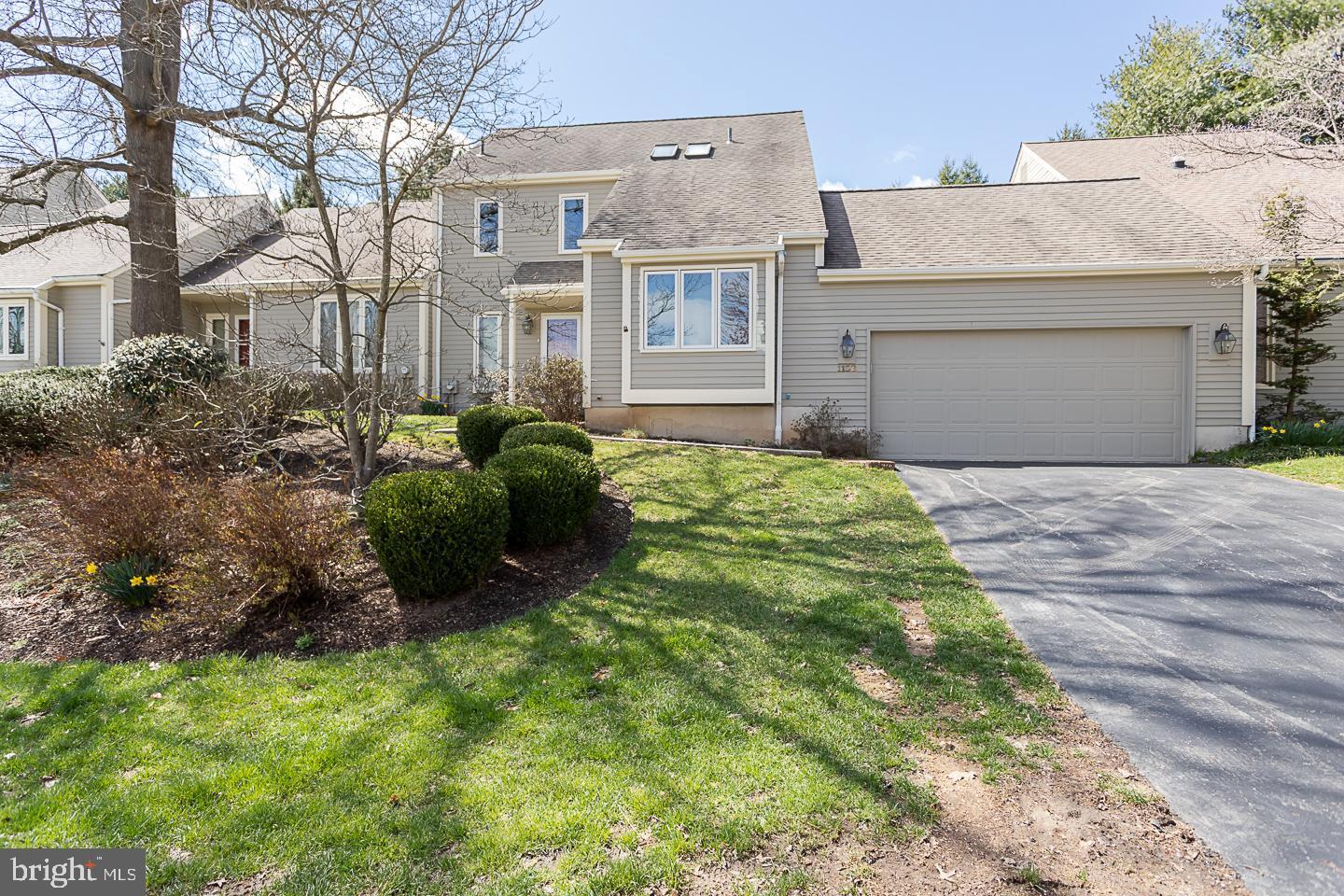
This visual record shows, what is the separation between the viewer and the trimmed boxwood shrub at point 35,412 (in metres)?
7.23

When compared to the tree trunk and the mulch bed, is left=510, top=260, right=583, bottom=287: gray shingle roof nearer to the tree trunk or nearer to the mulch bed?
the tree trunk

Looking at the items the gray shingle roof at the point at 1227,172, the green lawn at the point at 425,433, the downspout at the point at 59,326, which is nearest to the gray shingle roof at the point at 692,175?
the green lawn at the point at 425,433

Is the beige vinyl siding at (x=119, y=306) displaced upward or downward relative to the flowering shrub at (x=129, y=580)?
upward

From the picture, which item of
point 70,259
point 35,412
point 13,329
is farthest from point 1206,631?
Answer: point 13,329

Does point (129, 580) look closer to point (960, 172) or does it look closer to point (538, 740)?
point (538, 740)

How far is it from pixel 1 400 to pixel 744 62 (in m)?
14.0

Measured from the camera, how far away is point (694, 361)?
11.0 m

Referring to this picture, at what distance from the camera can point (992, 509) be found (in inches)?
267

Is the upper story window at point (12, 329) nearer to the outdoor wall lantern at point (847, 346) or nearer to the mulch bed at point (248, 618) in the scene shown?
the mulch bed at point (248, 618)

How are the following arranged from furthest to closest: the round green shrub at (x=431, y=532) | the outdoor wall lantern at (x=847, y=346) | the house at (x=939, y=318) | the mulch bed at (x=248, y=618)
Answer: the outdoor wall lantern at (x=847, y=346) < the house at (x=939, y=318) < the round green shrub at (x=431, y=532) < the mulch bed at (x=248, y=618)

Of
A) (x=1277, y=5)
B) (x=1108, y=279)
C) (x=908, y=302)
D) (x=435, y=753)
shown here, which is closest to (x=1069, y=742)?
(x=435, y=753)

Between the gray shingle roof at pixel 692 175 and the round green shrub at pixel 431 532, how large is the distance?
184 inches

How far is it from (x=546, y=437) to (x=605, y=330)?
531 cm

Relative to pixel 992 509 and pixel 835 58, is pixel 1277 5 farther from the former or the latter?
pixel 992 509
